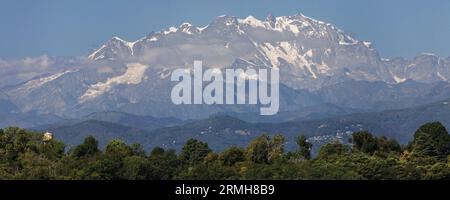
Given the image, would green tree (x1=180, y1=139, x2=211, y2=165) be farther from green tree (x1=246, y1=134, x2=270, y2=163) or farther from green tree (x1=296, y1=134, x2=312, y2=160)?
green tree (x1=296, y1=134, x2=312, y2=160)

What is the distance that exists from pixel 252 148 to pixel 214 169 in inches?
1283

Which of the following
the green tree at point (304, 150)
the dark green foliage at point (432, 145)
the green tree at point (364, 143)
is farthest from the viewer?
the green tree at point (364, 143)

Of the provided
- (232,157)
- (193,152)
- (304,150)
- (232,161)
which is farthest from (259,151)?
(304,150)

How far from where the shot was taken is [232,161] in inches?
5719

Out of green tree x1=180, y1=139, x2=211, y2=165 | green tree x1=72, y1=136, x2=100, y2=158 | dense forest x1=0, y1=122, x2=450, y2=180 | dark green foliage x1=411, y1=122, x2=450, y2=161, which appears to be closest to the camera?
dense forest x1=0, y1=122, x2=450, y2=180

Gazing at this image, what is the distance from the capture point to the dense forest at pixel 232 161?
384 feet

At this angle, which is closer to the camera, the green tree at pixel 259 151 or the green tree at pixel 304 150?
the green tree at pixel 259 151

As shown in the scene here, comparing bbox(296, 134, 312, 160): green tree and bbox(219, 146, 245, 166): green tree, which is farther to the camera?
bbox(296, 134, 312, 160): green tree

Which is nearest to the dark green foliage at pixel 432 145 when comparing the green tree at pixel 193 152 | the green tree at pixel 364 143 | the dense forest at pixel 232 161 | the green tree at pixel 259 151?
the dense forest at pixel 232 161

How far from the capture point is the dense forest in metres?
117

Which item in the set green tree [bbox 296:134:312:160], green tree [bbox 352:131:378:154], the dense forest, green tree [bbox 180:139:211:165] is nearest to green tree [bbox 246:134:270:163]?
the dense forest

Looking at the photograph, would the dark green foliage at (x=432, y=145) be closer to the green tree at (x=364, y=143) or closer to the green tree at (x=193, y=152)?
the green tree at (x=364, y=143)

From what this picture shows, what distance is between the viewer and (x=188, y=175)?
12000 cm

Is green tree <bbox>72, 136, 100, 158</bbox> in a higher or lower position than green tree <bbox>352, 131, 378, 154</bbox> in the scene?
lower
